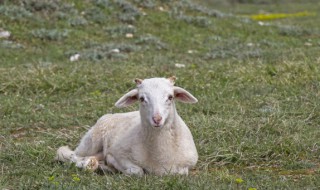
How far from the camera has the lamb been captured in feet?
22.3

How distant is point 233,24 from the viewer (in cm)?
2103

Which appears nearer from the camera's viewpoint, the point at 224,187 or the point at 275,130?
the point at 224,187

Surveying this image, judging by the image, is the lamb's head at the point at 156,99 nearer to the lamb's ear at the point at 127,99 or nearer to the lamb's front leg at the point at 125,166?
the lamb's ear at the point at 127,99

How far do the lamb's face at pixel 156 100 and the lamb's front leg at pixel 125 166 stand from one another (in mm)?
489

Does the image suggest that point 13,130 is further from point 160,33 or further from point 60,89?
point 160,33

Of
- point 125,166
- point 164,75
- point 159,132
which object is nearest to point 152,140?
point 159,132

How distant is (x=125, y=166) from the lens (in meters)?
7.07

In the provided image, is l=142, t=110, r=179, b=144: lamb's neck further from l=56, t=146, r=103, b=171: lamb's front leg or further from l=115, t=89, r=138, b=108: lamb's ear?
l=56, t=146, r=103, b=171: lamb's front leg

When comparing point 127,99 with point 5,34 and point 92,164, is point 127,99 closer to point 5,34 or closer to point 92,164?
point 92,164

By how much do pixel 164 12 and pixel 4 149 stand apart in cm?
1305

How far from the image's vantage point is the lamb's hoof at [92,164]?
723 centimetres

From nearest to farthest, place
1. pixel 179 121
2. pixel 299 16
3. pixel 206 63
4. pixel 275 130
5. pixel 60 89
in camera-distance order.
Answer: pixel 179 121, pixel 275 130, pixel 60 89, pixel 206 63, pixel 299 16

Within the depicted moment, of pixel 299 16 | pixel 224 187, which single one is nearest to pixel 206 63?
pixel 224 187

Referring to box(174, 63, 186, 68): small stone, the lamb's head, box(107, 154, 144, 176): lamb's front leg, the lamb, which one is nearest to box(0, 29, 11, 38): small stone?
box(174, 63, 186, 68): small stone
